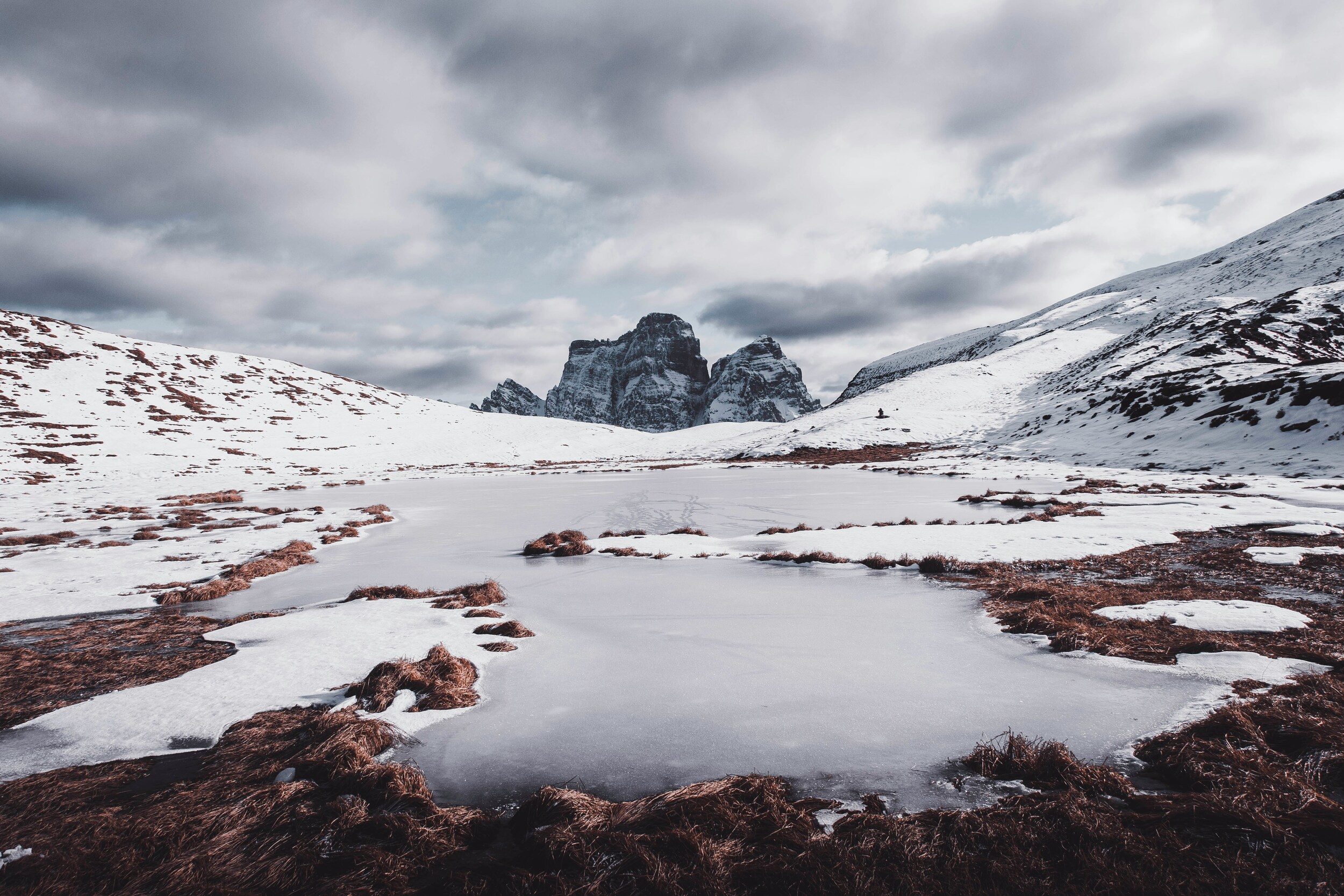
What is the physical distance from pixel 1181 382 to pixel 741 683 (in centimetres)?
5225

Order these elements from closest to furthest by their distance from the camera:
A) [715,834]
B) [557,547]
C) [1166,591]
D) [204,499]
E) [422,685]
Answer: [715,834] → [422,685] → [1166,591] → [557,547] → [204,499]

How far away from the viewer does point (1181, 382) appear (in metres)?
40.1

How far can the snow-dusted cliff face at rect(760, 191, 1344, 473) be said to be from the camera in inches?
1079

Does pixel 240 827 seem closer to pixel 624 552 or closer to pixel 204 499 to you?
pixel 624 552

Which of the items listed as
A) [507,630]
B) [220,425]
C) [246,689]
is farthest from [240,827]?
[220,425]

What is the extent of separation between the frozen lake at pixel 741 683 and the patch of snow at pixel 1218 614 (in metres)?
1.86

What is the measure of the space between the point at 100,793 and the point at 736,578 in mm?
8002

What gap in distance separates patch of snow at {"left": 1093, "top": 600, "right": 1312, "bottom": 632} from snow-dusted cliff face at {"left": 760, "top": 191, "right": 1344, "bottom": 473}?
23.6 m

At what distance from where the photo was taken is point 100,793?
3723mm

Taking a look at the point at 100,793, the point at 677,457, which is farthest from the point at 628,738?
the point at 677,457

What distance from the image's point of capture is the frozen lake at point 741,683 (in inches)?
159

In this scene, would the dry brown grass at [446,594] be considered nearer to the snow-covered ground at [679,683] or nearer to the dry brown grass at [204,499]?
the snow-covered ground at [679,683]

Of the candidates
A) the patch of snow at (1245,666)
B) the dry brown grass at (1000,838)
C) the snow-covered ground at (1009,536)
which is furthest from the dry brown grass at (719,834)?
the snow-covered ground at (1009,536)

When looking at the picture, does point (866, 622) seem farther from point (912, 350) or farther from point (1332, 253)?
point (912, 350)
